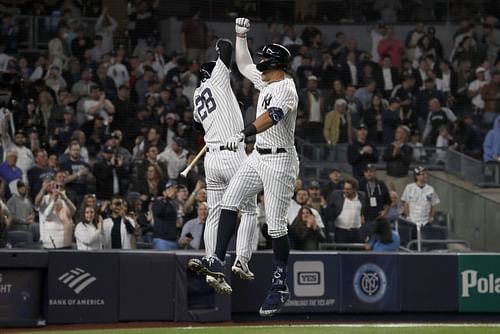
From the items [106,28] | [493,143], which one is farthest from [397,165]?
[106,28]

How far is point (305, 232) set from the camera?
15875mm

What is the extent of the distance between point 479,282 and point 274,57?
6.62 meters

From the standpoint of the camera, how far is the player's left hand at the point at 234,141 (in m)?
9.90

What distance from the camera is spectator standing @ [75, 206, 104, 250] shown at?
1493 cm

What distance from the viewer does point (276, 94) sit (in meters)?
10.0

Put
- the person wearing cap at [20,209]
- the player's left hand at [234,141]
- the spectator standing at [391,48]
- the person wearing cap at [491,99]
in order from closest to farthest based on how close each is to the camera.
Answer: the player's left hand at [234,141] < the person wearing cap at [20,209] < the person wearing cap at [491,99] < the spectator standing at [391,48]

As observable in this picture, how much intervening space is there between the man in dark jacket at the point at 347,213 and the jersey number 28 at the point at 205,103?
19.1ft

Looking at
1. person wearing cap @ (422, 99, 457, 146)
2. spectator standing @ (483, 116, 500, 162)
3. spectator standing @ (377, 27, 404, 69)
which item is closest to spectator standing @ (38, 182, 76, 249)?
person wearing cap @ (422, 99, 457, 146)

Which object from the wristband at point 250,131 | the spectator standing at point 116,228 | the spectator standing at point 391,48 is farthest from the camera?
the spectator standing at point 391,48

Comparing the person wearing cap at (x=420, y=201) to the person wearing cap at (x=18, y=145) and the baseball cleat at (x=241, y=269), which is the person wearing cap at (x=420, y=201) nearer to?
the person wearing cap at (x=18, y=145)

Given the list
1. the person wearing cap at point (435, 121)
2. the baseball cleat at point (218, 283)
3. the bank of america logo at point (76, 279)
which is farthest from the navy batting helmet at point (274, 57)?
the person wearing cap at point (435, 121)

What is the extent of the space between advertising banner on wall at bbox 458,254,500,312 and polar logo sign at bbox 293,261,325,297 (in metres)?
1.84

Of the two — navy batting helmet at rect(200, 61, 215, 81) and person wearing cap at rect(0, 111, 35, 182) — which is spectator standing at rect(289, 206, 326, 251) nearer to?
person wearing cap at rect(0, 111, 35, 182)

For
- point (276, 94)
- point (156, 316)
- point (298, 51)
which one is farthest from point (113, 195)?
point (276, 94)
